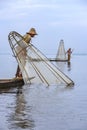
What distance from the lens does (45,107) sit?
1844cm

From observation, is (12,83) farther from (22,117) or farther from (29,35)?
(22,117)

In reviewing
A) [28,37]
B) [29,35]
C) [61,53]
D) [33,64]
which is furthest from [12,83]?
[61,53]

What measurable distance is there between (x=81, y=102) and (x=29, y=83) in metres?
8.44

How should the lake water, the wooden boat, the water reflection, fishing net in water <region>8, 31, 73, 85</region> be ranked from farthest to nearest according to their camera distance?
fishing net in water <region>8, 31, 73, 85</region>
the wooden boat
the lake water
the water reflection

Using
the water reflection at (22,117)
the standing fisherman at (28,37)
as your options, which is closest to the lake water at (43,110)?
the water reflection at (22,117)

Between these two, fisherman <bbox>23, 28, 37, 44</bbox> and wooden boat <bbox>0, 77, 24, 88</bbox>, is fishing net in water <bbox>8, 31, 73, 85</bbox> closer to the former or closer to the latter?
fisherman <bbox>23, 28, 37, 44</bbox>

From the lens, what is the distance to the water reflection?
45.8 feet

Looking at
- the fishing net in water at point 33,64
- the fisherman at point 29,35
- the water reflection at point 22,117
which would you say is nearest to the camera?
the water reflection at point 22,117

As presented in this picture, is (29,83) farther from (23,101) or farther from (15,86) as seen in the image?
(23,101)

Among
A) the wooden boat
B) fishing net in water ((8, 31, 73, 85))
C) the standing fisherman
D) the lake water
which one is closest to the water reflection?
the lake water

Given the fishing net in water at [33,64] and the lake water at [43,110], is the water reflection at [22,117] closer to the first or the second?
the lake water at [43,110]

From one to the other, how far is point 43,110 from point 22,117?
208cm

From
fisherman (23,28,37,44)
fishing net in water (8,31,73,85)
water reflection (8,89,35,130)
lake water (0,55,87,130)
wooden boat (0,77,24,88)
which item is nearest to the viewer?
water reflection (8,89,35,130)

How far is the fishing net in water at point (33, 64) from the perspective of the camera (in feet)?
93.4
